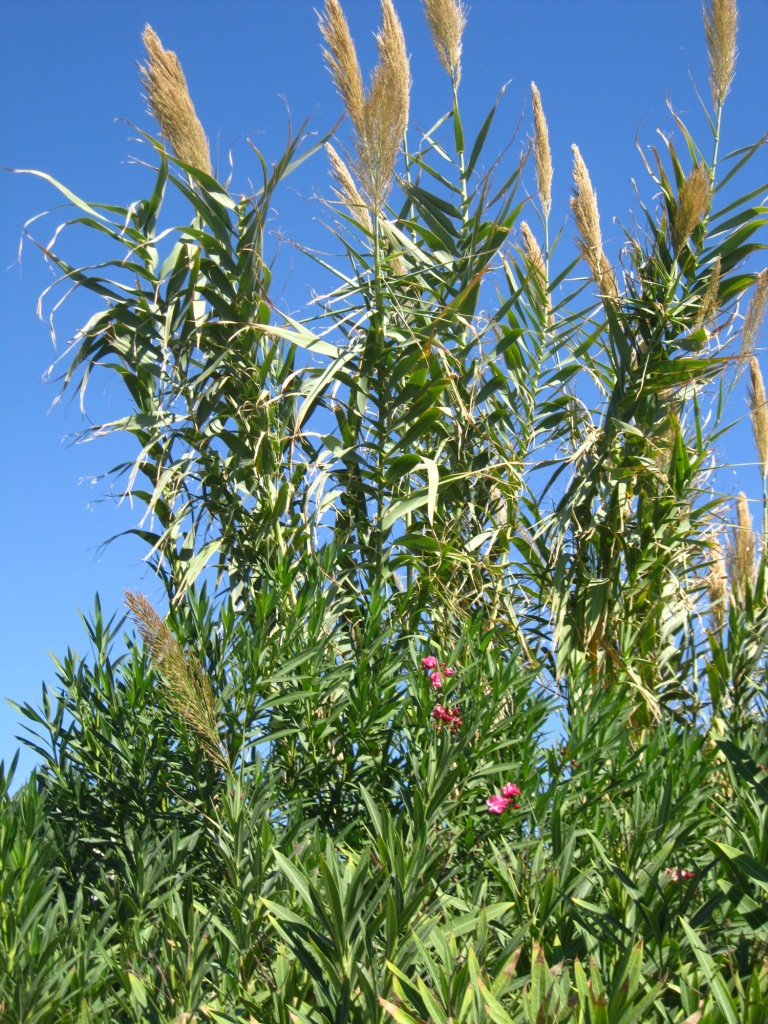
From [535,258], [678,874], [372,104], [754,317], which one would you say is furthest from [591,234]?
[678,874]

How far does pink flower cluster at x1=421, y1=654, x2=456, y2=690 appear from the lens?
279 cm

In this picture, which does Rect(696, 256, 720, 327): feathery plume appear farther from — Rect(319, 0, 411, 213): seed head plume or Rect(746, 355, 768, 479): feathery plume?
Rect(319, 0, 411, 213): seed head plume

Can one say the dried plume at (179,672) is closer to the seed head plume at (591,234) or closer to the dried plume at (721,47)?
the seed head plume at (591,234)

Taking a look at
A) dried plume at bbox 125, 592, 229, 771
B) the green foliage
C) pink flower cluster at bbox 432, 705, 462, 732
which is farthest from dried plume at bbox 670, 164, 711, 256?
dried plume at bbox 125, 592, 229, 771

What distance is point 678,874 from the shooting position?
2.18m

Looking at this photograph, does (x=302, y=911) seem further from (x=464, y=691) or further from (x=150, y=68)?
(x=150, y=68)

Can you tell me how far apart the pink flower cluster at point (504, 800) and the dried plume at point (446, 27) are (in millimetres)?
2949

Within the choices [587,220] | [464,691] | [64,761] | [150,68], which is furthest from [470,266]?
[64,761]

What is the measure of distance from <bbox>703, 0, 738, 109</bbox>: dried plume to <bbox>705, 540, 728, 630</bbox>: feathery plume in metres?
1.80

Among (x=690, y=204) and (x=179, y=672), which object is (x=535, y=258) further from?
(x=179, y=672)

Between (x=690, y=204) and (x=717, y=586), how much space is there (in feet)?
4.79

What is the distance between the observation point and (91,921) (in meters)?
2.33

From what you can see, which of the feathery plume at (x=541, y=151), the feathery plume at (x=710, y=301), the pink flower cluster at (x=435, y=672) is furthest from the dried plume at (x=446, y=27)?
the pink flower cluster at (x=435, y=672)

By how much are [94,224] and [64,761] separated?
1.82m
